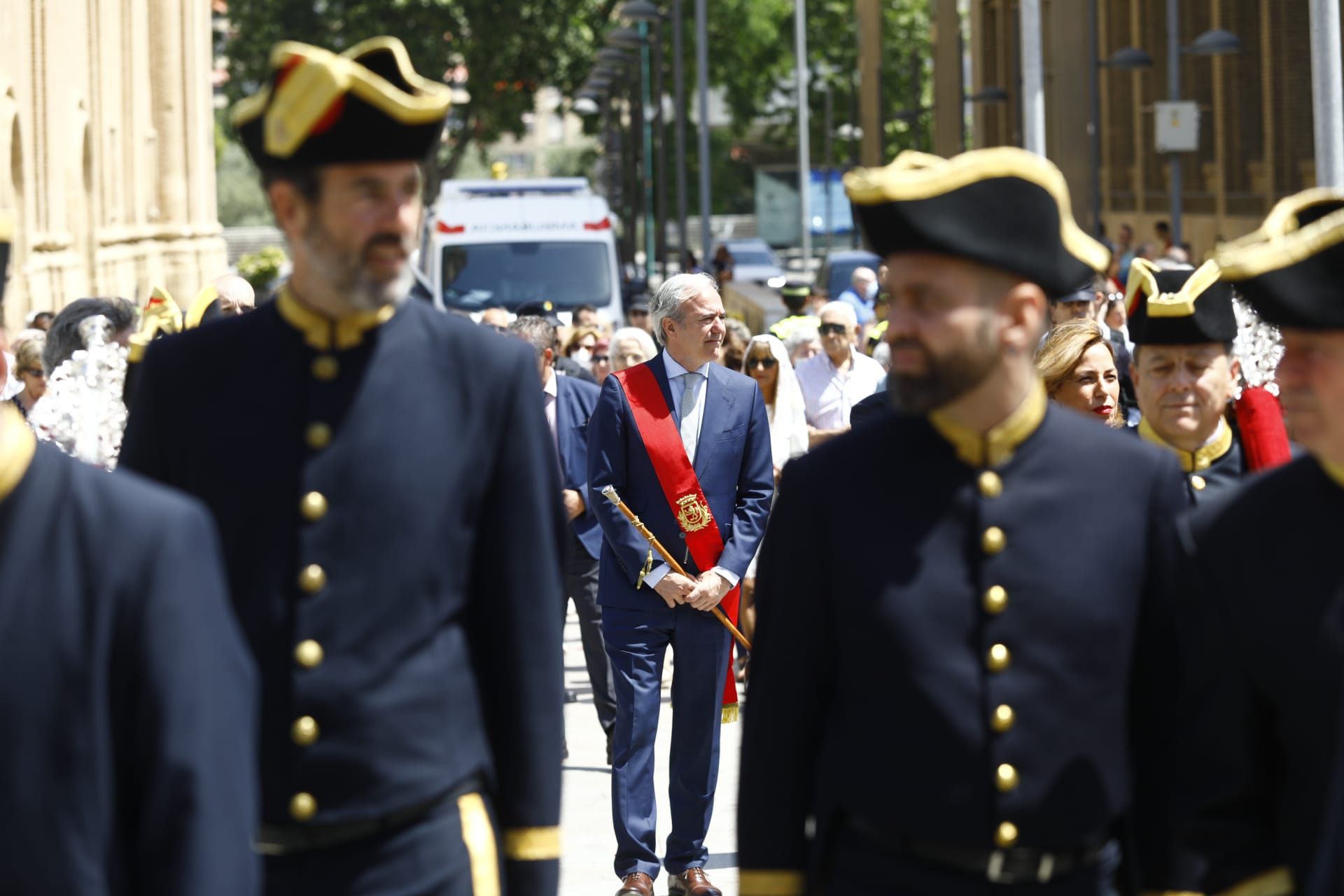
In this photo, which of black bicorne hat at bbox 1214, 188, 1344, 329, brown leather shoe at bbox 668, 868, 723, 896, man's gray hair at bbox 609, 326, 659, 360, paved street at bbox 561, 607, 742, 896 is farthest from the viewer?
man's gray hair at bbox 609, 326, 659, 360

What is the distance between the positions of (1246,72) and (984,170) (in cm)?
3894

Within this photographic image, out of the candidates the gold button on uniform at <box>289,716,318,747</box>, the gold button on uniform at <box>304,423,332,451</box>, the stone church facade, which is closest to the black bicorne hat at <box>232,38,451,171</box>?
the gold button on uniform at <box>304,423,332,451</box>

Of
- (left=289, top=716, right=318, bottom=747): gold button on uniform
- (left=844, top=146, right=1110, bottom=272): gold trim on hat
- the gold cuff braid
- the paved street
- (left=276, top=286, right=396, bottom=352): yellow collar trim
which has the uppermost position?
(left=844, top=146, right=1110, bottom=272): gold trim on hat

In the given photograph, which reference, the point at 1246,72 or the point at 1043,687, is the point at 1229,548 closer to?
the point at 1043,687

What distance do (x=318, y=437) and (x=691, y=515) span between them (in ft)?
15.0

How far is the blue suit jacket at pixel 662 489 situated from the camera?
8336 millimetres

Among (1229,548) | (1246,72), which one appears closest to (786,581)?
(1229,548)

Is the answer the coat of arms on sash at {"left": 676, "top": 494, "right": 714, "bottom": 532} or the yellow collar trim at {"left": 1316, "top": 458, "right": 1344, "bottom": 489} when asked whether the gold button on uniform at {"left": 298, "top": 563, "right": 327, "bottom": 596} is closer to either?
the yellow collar trim at {"left": 1316, "top": 458, "right": 1344, "bottom": 489}

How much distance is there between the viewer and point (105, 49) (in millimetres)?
31875

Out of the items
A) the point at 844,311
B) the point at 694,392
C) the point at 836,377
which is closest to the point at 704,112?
the point at 836,377

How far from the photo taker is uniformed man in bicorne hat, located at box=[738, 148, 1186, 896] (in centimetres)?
355

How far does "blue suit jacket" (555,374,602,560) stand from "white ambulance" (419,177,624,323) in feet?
39.2

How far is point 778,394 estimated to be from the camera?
12.3 m

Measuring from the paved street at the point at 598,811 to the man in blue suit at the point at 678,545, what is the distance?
302mm
